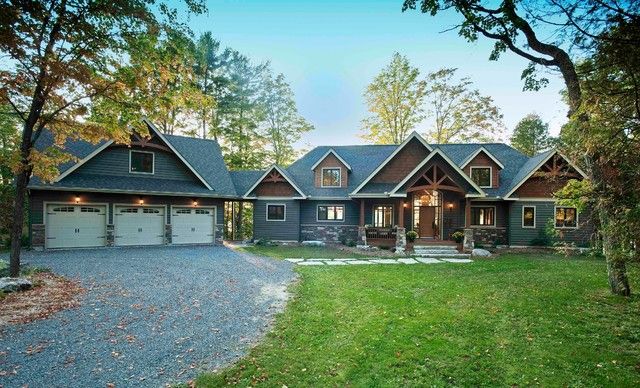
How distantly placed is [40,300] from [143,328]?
11.6 feet

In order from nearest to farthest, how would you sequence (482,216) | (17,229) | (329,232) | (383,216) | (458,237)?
1. (17,229)
2. (458,237)
3. (482,216)
4. (383,216)
5. (329,232)

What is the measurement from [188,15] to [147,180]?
37.2 ft

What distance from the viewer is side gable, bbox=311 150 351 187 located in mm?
21172

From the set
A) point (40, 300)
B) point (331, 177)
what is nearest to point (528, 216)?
point (331, 177)

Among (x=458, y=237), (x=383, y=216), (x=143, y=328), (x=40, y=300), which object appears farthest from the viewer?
(x=383, y=216)

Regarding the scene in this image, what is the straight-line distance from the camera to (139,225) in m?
17.4

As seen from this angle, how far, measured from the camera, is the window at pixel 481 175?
19.8 m

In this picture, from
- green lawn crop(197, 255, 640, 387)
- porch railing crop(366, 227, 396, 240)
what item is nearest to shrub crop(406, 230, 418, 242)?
porch railing crop(366, 227, 396, 240)

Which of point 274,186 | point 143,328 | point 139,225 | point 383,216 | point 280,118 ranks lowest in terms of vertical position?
point 143,328

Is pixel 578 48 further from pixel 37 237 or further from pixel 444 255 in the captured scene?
pixel 37 237

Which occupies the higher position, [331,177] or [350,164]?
[350,164]

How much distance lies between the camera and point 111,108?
9797 millimetres

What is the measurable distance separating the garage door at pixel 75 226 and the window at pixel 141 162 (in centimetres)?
259

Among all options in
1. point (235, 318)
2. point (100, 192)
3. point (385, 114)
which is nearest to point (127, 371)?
point (235, 318)
